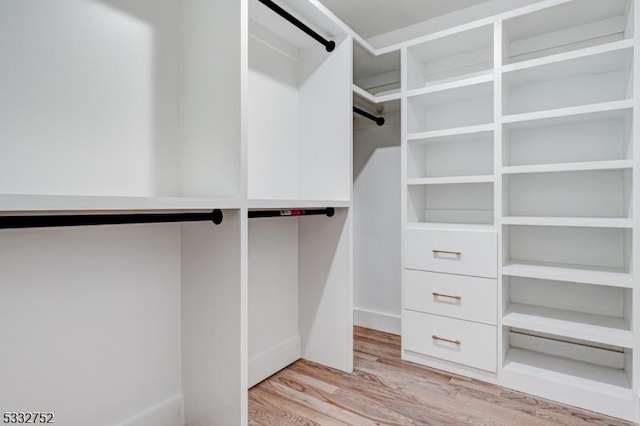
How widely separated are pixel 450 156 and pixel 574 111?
792 millimetres

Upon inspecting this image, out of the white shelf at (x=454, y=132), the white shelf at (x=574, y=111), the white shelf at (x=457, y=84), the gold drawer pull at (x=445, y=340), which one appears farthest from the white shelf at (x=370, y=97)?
the gold drawer pull at (x=445, y=340)

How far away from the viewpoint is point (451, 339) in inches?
77.0

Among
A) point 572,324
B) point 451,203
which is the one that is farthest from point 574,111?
point 572,324

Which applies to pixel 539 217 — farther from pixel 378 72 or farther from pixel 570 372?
pixel 378 72

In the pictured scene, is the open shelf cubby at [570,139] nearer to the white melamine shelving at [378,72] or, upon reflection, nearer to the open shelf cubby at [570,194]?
the open shelf cubby at [570,194]

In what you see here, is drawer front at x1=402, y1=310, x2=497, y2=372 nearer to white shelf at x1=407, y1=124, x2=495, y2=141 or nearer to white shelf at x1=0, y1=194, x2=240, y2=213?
white shelf at x1=407, y1=124, x2=495, y2=141

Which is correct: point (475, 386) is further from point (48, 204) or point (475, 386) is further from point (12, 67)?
point (12, 67)

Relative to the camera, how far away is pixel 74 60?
1147 mm

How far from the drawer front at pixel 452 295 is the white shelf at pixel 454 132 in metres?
0.81

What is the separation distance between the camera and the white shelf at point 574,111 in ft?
5.14

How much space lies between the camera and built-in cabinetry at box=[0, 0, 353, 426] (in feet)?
3.44

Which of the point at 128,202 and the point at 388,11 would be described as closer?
the point at 128,202

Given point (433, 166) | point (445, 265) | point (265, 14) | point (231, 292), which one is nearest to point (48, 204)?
point (231, 292)

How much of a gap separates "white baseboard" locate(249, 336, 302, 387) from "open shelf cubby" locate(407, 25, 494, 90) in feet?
5.70
